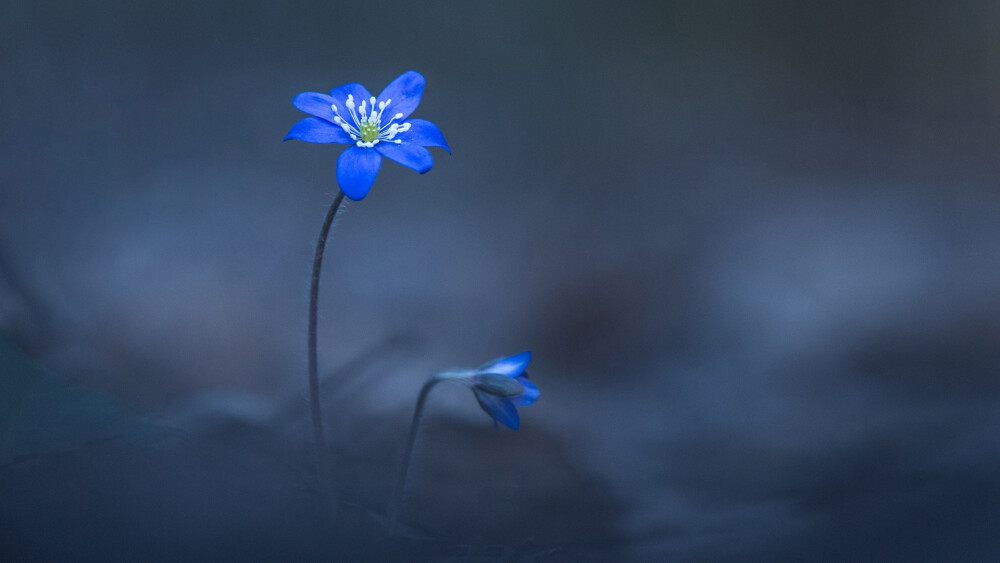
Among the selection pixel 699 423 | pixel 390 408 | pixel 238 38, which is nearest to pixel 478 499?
pixel 390 408

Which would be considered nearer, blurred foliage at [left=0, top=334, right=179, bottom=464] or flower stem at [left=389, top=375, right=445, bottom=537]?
blurred foliage at [left=0, top=334, right=179, bottom=464]

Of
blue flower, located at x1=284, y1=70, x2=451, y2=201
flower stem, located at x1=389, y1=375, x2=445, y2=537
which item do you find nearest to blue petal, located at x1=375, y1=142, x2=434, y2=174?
blue flower, located at x1=284, y1=70, x2=451, y2=201

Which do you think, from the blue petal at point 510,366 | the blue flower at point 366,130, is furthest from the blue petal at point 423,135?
the blue petal at point 510,366

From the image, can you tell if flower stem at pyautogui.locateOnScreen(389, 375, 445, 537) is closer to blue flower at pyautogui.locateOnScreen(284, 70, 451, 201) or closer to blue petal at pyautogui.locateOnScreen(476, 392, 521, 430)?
blue petal at pyautogui.locateOnScreen(476, 392, 521, 430)

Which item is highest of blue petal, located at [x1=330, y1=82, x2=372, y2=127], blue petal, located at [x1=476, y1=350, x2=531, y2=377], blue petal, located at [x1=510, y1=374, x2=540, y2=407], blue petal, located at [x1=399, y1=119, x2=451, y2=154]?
blue petal, located at [x1=330, y1=82, x2=372, y2=127]

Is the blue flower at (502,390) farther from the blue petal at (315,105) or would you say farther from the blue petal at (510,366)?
the blue petal at (315,105)

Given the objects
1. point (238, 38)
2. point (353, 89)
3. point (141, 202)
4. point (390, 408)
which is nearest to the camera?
point (353, 89)

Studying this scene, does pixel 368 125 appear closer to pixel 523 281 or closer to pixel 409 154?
pixel 409 154

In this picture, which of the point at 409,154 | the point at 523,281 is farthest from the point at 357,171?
the point at 523,281

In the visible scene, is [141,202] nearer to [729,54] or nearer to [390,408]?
[390,408]
